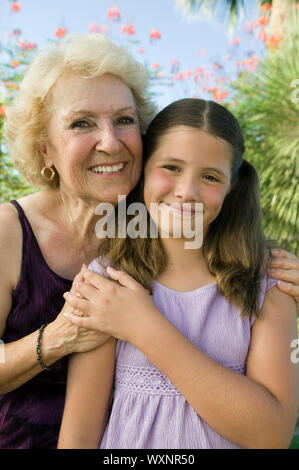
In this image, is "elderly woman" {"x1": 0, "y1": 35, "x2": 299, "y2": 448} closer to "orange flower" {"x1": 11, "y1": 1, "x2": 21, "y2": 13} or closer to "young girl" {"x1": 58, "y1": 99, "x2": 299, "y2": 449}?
"young girl" {"x1": 58, "y1": 99, "x2": 299, "y2": 449}

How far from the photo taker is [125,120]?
7.56 feet

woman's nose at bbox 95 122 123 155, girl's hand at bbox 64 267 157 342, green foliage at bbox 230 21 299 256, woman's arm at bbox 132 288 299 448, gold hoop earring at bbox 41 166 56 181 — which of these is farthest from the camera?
green foliage at bbox 230 21 299 256

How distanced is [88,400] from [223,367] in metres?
0.53

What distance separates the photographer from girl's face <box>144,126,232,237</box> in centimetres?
192

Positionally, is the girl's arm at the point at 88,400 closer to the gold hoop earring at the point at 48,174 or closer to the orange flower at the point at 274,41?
the gold hoop earring at the point at 48,174

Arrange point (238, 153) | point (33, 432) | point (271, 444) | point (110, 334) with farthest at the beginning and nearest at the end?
point (33, 432), point (238, 153), point (110, 334), point (271, 444)

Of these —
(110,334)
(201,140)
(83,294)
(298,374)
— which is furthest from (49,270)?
(298,374)

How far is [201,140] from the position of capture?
1.95 metres

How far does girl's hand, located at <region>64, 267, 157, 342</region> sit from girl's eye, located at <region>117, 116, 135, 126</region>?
0.71 metres

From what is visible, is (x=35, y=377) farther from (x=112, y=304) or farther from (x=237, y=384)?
(x=237, y=384)

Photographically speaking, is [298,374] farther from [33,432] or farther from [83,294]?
[33,432]

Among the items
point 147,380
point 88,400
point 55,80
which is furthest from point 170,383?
point 55,80

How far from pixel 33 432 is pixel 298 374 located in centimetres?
126

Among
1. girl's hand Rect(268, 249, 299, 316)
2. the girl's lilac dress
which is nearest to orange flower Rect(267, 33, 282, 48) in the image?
girl's hand Rect(268, 249, 299, 316)
